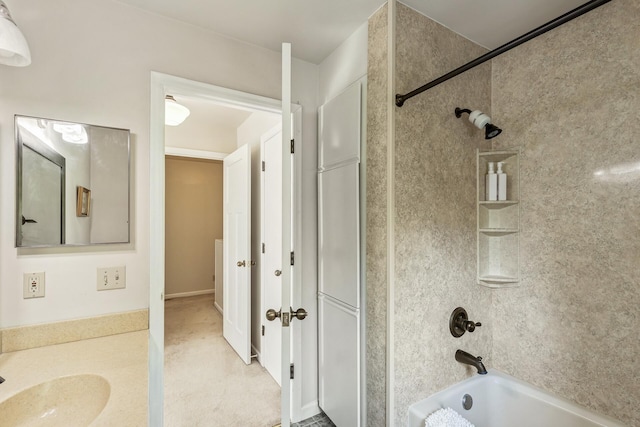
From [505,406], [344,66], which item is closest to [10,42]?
[344,66]

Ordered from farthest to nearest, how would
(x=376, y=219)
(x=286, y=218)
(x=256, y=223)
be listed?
(x=256, y=223) < (x=376, y=219) < (x=286, y=218)

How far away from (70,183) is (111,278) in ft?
1.58

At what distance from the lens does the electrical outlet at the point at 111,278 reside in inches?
52.9

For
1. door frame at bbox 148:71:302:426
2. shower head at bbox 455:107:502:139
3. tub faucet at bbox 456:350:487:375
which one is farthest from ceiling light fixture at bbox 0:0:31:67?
tub faucet at bbox 456:350:487:375

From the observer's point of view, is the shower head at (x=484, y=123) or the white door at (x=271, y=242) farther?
the white door at (x=271, y=242)

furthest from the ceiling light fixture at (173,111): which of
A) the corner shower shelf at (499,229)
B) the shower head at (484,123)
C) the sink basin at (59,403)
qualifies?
the corner shower shelf at (499,229)

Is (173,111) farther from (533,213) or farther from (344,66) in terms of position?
(533,213)

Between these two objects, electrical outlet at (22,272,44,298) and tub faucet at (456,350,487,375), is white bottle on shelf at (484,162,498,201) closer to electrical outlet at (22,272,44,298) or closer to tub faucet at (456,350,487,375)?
tub faucet at (456,350,487,375)

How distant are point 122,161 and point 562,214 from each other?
7.41 ft

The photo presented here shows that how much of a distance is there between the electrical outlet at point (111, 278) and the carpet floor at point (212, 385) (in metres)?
1.15

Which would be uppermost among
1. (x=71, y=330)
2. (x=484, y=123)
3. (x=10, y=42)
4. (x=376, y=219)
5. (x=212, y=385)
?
(x=10, y=42)

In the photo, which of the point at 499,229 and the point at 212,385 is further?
the point at 212,385

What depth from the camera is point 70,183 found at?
129 centimetres

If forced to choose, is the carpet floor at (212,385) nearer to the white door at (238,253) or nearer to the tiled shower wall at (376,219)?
the white door at (238,253)
